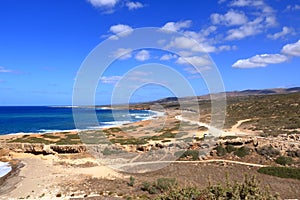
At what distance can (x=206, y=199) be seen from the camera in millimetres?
8961

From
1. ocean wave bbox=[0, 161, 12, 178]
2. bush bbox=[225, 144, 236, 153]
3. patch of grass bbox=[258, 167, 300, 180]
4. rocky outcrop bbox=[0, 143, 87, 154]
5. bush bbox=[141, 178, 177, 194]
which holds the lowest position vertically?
patch of grass bbox=[258, 167, 300, 180]

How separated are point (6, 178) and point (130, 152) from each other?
11.4m

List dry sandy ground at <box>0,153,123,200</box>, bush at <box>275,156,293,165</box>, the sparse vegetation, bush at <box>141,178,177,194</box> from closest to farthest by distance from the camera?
bush at <box>141,178,177,194</box>, dry sandy ground at <box>0,153,123,200</box>, bush at <box>275,156,293,165</box>, the sparse vegetation

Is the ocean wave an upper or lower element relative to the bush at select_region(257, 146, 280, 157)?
upper

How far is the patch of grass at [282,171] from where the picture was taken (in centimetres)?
1996

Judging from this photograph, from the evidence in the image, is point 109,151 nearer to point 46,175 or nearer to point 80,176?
point 80,176

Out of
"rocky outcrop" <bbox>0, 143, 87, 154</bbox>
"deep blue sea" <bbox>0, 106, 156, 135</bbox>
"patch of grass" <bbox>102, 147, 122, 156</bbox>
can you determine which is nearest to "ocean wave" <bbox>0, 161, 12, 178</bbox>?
"rocky outcrop" <bbox>0, 143, 87, 154</bbox>

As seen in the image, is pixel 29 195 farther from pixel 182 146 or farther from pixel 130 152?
pixel 182 146

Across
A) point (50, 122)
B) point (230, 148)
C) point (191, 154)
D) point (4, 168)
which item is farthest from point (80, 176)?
point (50, 122)

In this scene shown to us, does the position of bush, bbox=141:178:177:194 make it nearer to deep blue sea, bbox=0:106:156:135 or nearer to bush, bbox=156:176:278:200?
bush, bbox=156:176:278:200

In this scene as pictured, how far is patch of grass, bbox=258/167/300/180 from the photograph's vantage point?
20.0m

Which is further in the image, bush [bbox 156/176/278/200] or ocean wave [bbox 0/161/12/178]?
ocean wave [bbox 0/161/12/178]

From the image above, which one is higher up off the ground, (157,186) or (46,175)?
(46,175)

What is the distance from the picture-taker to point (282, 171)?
2066 centimetres
